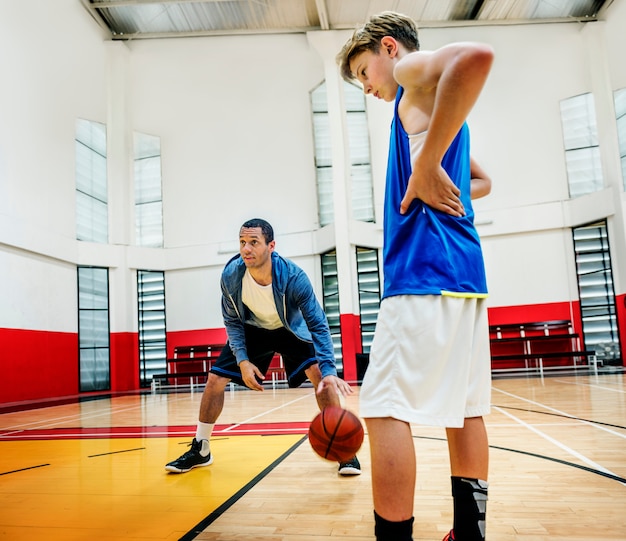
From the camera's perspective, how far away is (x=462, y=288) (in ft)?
4.14

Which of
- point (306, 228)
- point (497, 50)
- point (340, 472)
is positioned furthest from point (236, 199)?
point (340, 472)

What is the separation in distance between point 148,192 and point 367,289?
18.8ft

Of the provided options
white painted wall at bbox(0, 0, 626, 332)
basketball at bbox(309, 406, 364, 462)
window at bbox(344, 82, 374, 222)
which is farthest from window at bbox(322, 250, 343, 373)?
basketball at bbox(309, 406, 364, 462)

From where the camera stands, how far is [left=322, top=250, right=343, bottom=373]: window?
1110 cm

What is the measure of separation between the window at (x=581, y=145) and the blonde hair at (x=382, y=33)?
1098 cm

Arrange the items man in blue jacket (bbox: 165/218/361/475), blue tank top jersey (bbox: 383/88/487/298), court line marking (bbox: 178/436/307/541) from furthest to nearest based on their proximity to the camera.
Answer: man in blue jacket (bbox: 165/218/361/475), court line marking (bbox: 178/436/307/541), blue tank top jersey (bbox: 383/88/487/298)

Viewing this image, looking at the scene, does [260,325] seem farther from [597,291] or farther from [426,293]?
[597,291]

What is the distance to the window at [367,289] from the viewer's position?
1123cm

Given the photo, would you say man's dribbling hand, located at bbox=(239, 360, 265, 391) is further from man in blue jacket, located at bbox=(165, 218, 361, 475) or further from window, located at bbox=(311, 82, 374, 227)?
window, located at bbox=(311, 82, 374, 227)

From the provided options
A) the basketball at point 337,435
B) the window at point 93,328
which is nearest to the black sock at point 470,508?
the basketball at point 337,435

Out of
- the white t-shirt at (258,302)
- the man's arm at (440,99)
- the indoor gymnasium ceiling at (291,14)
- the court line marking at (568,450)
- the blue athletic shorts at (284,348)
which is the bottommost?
the court line marking at (568,450)

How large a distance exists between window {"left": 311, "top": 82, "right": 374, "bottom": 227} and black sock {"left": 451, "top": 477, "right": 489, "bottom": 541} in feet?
33.5

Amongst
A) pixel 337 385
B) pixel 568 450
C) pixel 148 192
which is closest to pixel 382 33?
pixel 337 385

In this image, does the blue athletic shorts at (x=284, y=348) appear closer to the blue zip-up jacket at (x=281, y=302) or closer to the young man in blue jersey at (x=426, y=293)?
the blue zip-up jacket at (x=281, y=302)
